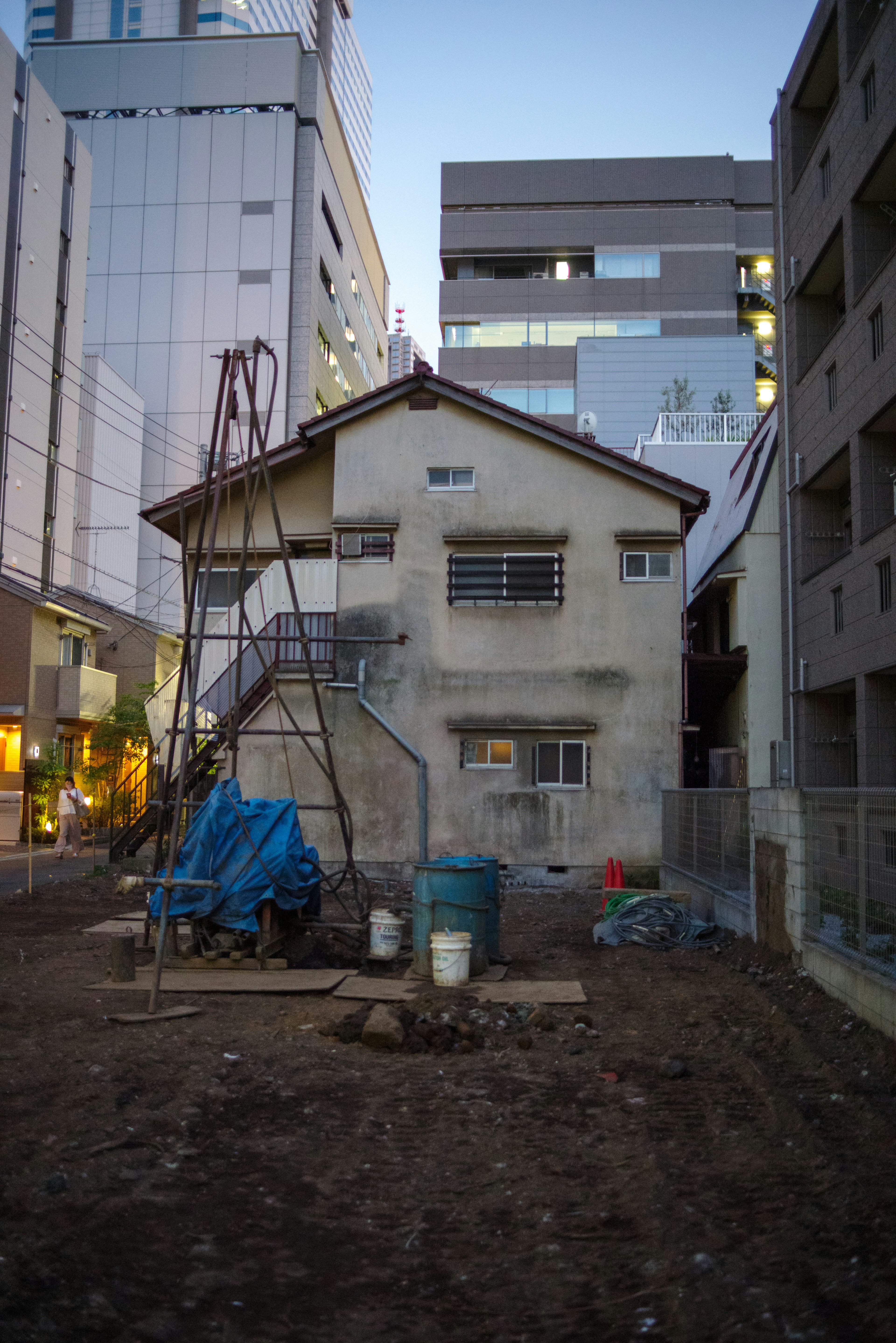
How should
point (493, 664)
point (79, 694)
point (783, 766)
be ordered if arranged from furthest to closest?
point (79, 694)
point (783, 766)
point (493, 664)

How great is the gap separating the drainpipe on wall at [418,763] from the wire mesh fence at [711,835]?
4218mm

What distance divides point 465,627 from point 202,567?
7157 mm

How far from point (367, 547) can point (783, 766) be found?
8920mm

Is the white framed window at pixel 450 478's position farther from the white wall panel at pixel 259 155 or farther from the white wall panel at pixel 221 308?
the white wall panel at pixel 259 155

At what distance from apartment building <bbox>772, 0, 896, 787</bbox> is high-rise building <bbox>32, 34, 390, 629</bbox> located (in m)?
32.4

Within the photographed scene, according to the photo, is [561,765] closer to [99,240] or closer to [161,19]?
[99,240]

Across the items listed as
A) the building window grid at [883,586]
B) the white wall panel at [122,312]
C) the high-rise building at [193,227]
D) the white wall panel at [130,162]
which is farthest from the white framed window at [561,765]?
the white wall panel at [130,162]

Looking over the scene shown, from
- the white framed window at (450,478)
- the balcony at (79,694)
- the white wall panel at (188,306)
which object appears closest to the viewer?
the white framed window at (450,478)

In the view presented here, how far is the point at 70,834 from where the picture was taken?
27031mm

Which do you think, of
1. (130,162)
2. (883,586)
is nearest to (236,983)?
(883,586)

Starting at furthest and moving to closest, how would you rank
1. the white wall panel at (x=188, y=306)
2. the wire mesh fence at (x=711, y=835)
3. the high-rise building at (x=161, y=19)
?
the high-rise building at (x=161, y=19)
the white wall panel at (x=188, y=306)
the wire mesh fence at (x=711, y=835)

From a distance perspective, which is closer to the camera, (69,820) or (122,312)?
(69,820)

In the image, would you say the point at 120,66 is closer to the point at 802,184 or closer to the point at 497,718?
the point at 802,184

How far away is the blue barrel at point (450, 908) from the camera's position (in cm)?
1045
